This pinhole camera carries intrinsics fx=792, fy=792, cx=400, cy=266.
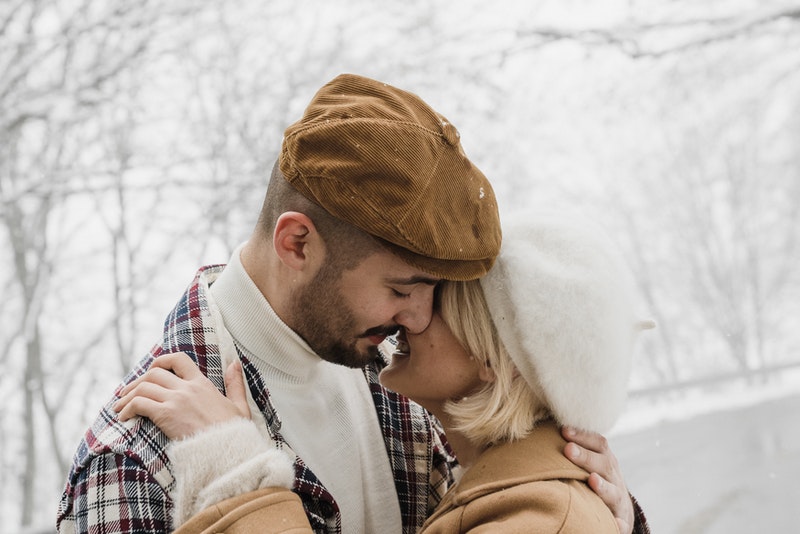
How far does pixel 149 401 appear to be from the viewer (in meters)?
1.18

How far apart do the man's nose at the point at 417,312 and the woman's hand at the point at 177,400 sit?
0.32 meters

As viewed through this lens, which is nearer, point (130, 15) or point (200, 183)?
point (130, 15)

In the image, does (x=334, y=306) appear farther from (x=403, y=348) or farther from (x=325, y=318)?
(x=403, y=348)

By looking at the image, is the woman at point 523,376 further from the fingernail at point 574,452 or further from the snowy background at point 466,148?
the snowy background at point 466,148

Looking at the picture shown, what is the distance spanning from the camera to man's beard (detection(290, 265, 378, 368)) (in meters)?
1.43

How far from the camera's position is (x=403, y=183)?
1.28m

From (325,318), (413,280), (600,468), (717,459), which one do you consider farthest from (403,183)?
(717,459)

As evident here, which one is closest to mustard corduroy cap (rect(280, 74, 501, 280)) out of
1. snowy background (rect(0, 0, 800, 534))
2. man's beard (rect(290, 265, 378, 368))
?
man's beard (rect(290, 265, 378, 368))

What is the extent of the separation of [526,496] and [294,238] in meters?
0.59

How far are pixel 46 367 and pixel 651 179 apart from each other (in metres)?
6.52

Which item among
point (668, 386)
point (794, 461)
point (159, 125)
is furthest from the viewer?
point (159, 125)

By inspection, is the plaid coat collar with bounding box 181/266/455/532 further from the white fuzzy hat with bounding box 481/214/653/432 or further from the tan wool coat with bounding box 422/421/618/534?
the white fuzzy hat with bounding box 481/214/653/432

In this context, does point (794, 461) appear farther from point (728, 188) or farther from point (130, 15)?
point (728, 188)

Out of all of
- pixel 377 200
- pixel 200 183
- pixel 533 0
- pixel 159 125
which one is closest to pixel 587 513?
pixel 377 200
